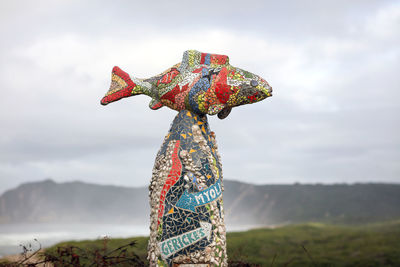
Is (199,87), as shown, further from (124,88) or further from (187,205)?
(187,205)

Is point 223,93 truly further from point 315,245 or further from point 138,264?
point 315,245

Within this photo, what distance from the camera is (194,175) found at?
5.20 metres

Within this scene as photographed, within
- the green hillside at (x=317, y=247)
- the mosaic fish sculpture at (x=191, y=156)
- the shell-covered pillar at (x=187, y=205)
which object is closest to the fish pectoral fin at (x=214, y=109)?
the mosaic fish sculpture at (x=191, y=156)

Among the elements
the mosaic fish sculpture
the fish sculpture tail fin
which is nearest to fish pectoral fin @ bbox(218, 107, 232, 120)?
the mosaic fish sculpture

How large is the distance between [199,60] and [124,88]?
4.11ft

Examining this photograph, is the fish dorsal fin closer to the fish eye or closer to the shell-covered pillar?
the fish eye

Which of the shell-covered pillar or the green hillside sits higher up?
the shell-covered pillar

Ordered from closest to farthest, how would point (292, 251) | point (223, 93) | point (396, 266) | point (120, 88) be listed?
point (223, 93) → point (120, 88) → point (396, 266) → point (292, 251)

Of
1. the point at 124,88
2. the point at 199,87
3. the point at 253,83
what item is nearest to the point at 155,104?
the point at 124,88

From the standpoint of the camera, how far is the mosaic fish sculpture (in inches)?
199

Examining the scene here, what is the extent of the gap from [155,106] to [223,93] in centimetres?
117

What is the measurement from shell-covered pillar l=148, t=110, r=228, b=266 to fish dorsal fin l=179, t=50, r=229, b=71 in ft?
3.04

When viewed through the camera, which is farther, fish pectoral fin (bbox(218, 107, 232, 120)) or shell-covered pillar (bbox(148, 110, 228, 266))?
fish pectoral fin (bbox(218, 107, 232, 120))

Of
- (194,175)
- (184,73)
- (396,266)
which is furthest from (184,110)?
(396,266)
